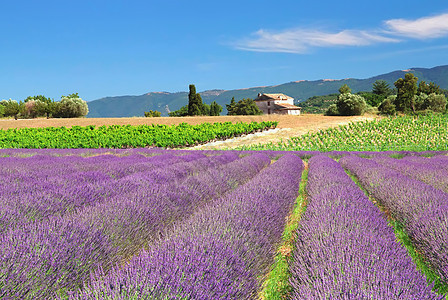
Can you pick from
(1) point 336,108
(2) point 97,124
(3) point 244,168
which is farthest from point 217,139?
(1) point 336,108

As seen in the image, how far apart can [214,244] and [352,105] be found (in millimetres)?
36580

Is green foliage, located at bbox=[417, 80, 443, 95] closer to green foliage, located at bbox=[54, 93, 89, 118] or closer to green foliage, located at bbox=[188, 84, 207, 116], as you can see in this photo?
green foliage, located at bbox=[188, 84, 207, 116]

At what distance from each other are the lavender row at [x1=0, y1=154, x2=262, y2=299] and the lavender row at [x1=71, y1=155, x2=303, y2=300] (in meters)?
0.25

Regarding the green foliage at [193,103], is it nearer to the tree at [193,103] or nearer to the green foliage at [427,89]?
the tree at [193,103]

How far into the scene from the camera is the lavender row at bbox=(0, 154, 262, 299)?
6.84ft

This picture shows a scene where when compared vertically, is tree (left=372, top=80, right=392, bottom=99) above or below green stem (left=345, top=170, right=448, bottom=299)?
above

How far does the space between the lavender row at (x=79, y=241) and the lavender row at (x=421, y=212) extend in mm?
2661

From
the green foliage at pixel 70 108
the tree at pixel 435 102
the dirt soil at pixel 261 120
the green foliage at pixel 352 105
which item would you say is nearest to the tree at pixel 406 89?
the green foliage at pixel 352 105

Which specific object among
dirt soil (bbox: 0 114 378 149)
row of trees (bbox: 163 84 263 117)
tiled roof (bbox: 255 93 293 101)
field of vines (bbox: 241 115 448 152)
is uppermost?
tiled roof (bbox: 255 93 293 101)

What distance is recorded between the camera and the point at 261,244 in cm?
279

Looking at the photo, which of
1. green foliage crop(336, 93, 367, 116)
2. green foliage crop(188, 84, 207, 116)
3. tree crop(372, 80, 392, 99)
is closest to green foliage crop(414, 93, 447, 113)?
green foliage crop(336, 93, 367, 116)

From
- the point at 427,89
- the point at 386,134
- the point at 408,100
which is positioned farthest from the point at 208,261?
the point at 427,89

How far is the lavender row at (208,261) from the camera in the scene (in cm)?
172

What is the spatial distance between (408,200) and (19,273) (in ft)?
13.7
